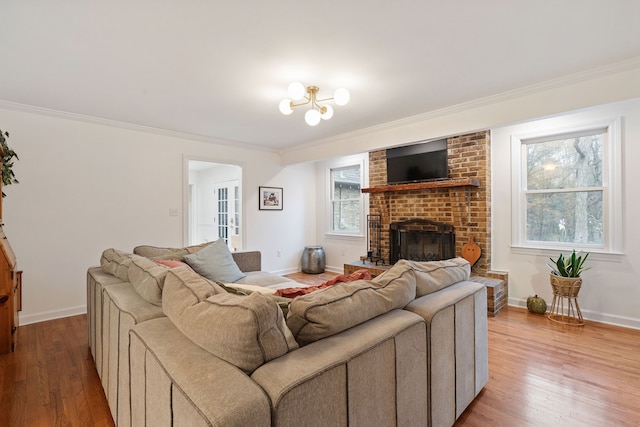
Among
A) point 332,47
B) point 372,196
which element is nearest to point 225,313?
point 332,47

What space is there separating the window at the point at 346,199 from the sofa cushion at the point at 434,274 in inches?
146

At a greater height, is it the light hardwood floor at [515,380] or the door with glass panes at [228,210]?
the door with glass panes at [228,210]

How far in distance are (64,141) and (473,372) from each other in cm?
470

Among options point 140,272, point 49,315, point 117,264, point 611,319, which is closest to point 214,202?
point 49,315

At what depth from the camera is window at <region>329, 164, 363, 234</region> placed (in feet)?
19.1

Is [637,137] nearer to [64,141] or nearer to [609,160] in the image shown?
[609,160]

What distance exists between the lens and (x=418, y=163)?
4.50 m

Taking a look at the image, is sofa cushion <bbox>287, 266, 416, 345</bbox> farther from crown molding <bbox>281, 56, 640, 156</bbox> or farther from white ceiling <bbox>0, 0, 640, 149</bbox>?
crown molding <bbox>281, 56, 640, 156</bbox>

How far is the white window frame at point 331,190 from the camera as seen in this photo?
5.59 meters

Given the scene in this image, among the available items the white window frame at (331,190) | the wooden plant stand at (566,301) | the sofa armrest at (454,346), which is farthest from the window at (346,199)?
the sofa armrest at (454,346)

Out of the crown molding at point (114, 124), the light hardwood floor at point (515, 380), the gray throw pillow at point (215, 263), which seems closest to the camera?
the light hardwood floor at point (515, 380)

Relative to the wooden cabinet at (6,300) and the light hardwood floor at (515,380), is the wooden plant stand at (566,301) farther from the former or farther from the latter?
the wooden cabinet at (6,300)

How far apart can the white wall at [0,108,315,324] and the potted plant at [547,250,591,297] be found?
4773 millimetres

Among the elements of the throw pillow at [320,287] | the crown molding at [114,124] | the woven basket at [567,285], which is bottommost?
the woven basket at [567,285]
